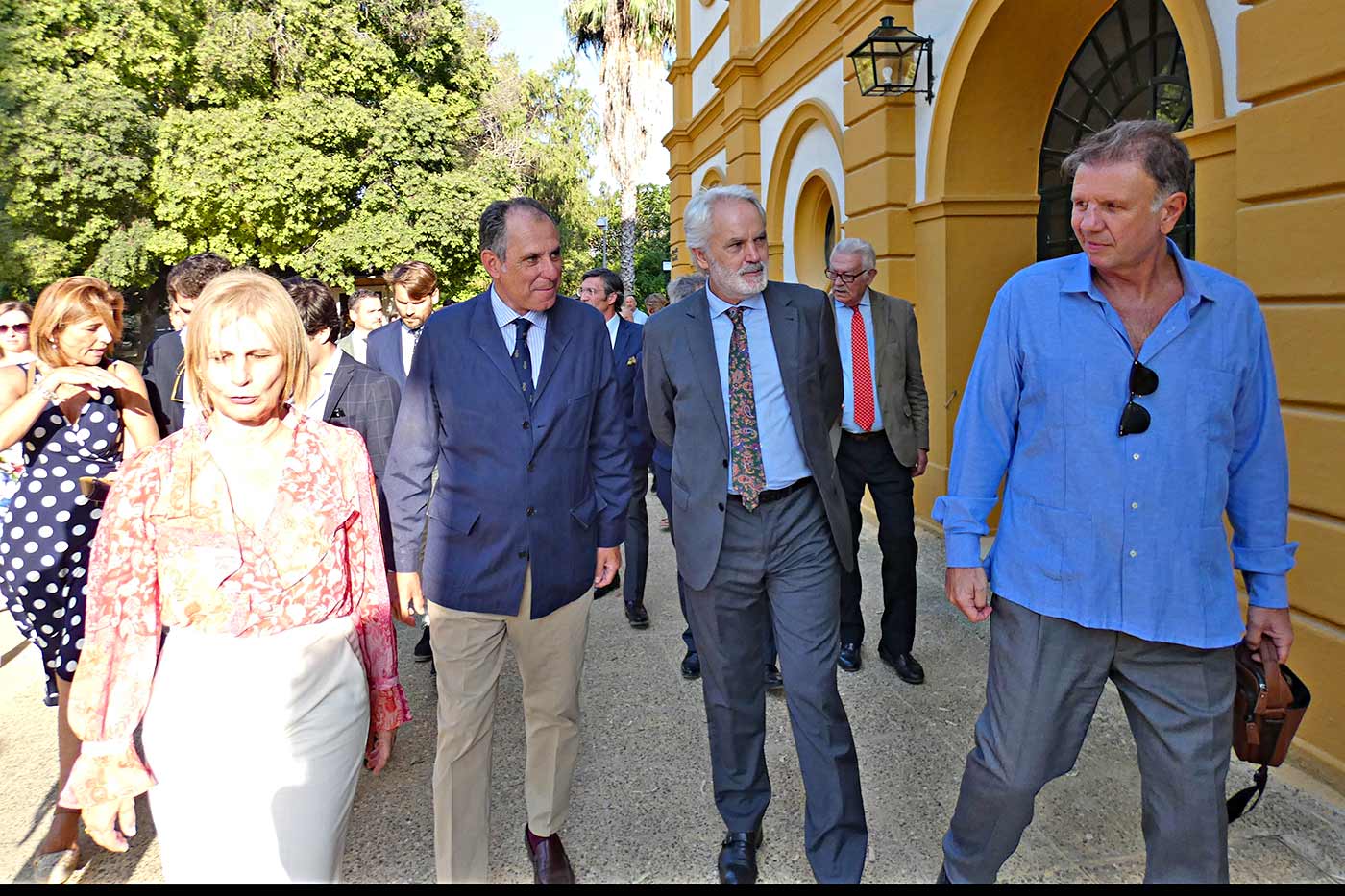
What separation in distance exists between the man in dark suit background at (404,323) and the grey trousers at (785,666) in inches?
90.9

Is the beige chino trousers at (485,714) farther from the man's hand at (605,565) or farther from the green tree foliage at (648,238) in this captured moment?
the green tree foliage at (648,238)

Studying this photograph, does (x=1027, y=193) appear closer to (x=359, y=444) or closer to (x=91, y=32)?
(x=359, y=444)

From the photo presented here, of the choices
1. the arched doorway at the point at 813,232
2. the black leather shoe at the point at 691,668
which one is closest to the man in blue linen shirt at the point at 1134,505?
the black leather shoe at the point at 691,668

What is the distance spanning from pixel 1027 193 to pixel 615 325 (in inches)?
140

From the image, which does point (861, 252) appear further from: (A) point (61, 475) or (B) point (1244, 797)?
(A) point (61, 475)

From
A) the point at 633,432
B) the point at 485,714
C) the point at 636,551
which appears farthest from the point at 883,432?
the point at 485,714

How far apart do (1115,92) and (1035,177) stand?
105 centimetres

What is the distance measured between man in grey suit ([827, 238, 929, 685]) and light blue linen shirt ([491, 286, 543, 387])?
2.03 m

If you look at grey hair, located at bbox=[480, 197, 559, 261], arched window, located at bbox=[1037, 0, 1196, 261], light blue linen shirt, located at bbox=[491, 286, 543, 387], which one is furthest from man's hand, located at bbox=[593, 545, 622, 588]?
arched window, located at bbox=[1037, 0, 1196, 261]

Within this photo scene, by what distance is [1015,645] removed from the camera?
7.98ft

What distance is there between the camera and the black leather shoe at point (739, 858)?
115 inches

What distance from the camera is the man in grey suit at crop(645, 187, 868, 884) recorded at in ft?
9.42

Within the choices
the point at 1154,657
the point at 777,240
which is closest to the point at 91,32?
the point at 777,240

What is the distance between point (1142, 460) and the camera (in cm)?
223
